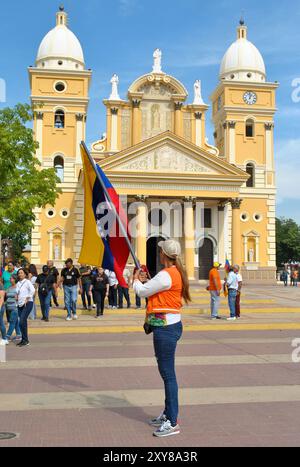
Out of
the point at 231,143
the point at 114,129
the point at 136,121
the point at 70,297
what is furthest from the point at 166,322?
the point at 231,143

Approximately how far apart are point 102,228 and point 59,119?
119 ft

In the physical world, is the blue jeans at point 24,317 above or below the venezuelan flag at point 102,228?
below

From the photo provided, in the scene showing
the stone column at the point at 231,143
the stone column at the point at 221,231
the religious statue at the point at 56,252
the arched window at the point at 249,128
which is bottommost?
the religious statue at the point at 56,252

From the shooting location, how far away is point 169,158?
37.4m

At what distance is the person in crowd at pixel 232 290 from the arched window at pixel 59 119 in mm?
28221

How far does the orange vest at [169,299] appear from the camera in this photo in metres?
5.59

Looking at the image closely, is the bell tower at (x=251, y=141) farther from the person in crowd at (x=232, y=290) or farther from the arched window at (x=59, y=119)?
the person in crowd at (x=232, y=290)

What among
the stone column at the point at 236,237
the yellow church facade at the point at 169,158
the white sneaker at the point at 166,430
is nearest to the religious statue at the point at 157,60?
the yellow church facade at the point at 169,158

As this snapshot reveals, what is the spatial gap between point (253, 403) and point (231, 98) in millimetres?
39978

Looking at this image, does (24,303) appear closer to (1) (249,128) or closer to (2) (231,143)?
(2) (231,143)

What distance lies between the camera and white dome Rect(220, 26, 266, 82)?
45.2 m

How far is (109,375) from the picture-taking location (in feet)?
28.1

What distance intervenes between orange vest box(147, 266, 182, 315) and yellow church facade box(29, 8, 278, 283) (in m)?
30.8

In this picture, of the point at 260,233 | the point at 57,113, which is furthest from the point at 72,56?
the point at 260,233
